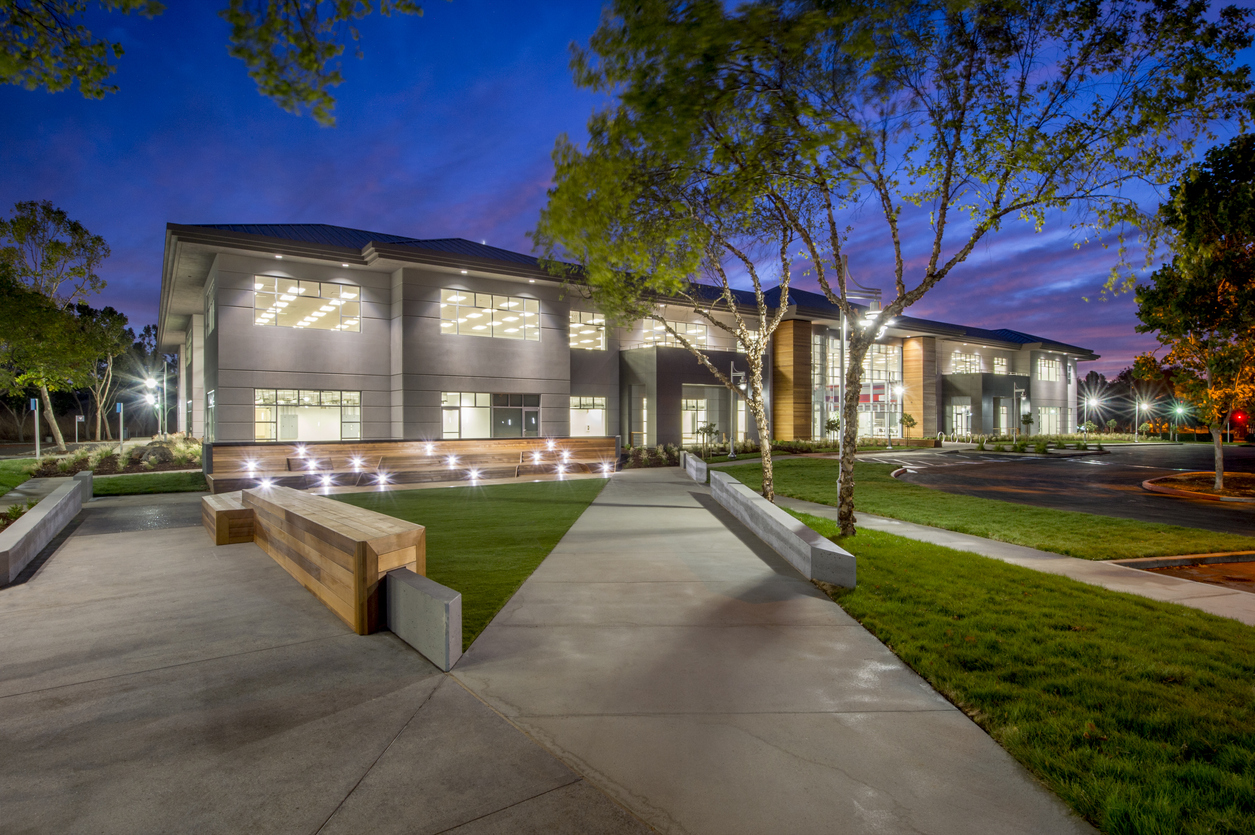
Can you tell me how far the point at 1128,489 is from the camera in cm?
1909

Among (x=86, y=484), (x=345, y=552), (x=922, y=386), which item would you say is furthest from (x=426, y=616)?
(x=922, y=386)

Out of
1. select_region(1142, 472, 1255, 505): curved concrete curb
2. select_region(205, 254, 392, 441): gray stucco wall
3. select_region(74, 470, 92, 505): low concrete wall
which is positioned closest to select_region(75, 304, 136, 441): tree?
select_region(205, 254, 392, 441): gray stucco wall

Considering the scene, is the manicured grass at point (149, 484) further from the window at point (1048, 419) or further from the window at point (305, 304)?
the window at point (1048, 419)

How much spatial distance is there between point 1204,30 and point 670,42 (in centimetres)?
645

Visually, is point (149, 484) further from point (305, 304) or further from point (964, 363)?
point (964, 363)

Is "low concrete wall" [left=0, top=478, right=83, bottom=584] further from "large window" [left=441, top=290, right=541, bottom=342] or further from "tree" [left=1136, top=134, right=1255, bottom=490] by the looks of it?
"large window" [left=441, top=290, right=541, bottom=342]

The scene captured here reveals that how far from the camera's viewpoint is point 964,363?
57188 millimetres

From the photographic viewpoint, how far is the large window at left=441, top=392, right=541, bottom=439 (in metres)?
28.0

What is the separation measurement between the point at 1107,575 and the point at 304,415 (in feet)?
85.2

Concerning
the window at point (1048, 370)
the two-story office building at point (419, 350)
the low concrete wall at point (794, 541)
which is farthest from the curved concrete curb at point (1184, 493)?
the window at point (1048, 370)

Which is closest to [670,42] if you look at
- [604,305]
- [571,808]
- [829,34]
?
[829,34]

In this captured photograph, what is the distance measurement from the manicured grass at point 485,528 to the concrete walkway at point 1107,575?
6141mm

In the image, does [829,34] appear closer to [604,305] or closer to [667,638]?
[667,638]

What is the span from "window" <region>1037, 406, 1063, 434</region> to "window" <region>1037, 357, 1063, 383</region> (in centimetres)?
291
